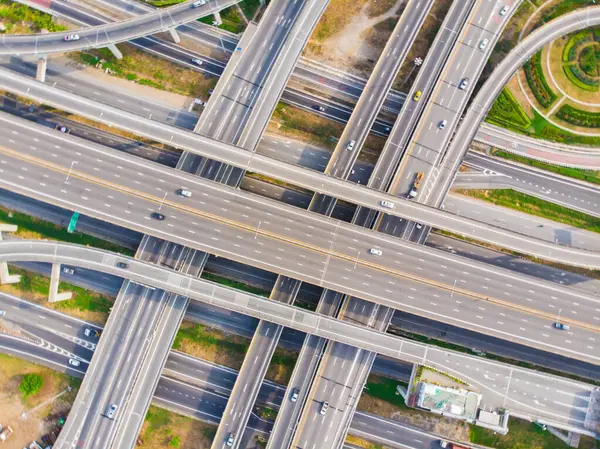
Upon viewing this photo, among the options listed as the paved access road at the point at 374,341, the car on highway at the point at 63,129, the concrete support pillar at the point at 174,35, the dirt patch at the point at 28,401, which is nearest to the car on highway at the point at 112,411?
the dirt patch at the point at 28,401

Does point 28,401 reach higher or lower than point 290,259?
lower

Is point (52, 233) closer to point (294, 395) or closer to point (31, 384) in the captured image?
point (31, 384)

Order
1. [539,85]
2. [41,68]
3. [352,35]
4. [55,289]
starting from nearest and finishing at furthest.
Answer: [55,289], [41,68], [539,85], [352,35]

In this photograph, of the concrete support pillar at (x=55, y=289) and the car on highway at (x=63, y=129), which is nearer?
the concrete support pillar at (x=55, y=289)

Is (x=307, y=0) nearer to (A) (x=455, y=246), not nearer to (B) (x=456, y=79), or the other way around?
(B) (x=456, y=79)

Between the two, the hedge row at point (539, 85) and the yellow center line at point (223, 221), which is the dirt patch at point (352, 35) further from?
the yellow center line at point (223, 221)

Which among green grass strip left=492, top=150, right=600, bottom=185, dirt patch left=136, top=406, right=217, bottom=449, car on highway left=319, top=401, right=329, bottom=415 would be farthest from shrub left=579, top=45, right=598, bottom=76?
dirt patch left=136, top=406, right=217, bottom=449

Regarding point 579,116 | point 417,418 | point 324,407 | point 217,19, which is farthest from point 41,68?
point 579,116

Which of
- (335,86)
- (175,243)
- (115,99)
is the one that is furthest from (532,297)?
(115,99)
